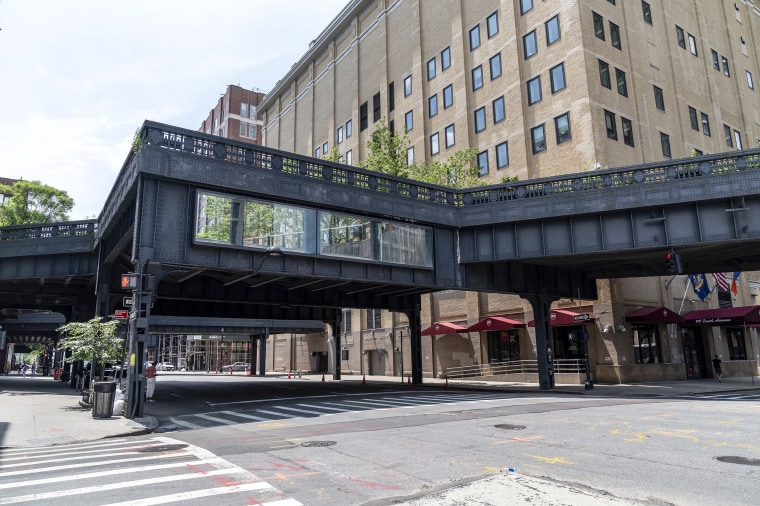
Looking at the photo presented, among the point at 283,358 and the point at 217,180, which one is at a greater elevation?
the point at 217,180

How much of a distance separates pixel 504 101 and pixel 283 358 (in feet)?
161

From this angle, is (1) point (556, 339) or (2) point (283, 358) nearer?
(1) point (556, 339)

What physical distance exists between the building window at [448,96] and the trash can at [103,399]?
123 ft

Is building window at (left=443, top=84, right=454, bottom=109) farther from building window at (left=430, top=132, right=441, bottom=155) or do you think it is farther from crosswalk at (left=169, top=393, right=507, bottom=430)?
crosswalk at (left=169, top=393, right=507, bottom=430)

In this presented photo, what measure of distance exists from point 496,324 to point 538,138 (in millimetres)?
13890

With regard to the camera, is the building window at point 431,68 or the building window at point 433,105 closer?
the building window at point 433,105

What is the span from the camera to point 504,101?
136ft

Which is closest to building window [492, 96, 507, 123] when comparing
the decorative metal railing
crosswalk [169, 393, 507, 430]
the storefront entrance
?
the decorative metal railing

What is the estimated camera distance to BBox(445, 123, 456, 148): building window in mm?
46331

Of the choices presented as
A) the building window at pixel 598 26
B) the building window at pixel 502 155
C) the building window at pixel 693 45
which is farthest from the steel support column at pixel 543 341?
the building window at pixel 693 45

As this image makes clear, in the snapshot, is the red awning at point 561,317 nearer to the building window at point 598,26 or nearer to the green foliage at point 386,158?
the green foliage at point 386,158

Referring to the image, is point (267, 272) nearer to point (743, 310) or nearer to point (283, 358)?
point (743, 310)

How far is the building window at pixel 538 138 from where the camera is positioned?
38031 mm

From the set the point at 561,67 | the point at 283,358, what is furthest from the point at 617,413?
the point at 283,358
